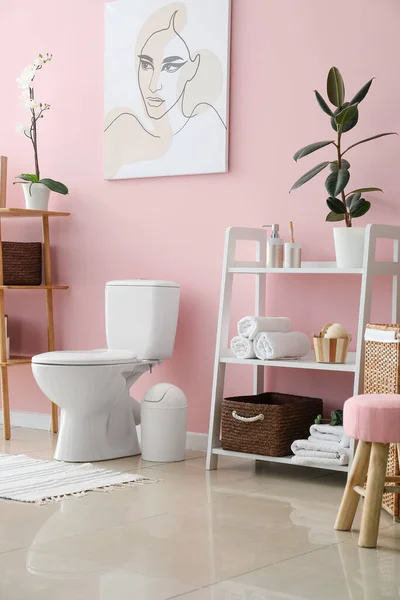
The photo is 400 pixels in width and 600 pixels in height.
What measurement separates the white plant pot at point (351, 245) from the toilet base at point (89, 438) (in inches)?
46.4

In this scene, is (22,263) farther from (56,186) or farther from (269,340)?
(269,340)

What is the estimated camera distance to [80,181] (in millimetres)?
4422

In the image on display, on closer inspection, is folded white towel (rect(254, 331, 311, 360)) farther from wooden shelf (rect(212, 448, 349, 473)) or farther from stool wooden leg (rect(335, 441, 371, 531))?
stool wooden leg (rect(335, 441, 371, 531))

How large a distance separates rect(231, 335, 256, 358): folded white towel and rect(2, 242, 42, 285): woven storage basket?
4.38ft

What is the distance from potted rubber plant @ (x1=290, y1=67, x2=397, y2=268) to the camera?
3.22 meters

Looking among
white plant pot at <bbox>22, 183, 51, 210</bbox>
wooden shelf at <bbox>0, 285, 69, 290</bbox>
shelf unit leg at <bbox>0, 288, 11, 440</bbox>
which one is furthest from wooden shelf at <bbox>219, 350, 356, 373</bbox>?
white plant pot at <bbox>22, 183, 51, 210</bbox>

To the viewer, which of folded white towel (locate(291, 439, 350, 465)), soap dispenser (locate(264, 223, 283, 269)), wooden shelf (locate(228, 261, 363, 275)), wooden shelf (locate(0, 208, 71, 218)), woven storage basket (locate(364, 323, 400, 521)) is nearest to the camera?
woven storage basket (locate(364, 323, 400, 521))

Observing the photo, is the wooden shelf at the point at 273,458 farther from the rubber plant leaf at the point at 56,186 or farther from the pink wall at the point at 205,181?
the rubber plant leaf at the point at 56,186

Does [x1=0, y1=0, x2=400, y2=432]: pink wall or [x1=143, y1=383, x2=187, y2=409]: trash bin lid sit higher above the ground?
[x1=0, y1=0, x2=400, y2=432]: pink wall

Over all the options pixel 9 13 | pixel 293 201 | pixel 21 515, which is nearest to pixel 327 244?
→ pixel 293 201

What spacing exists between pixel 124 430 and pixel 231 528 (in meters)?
1.25

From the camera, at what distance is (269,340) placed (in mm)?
3344

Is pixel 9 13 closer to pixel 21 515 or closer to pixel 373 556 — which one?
pixel 21 515

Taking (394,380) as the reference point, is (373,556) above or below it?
below
